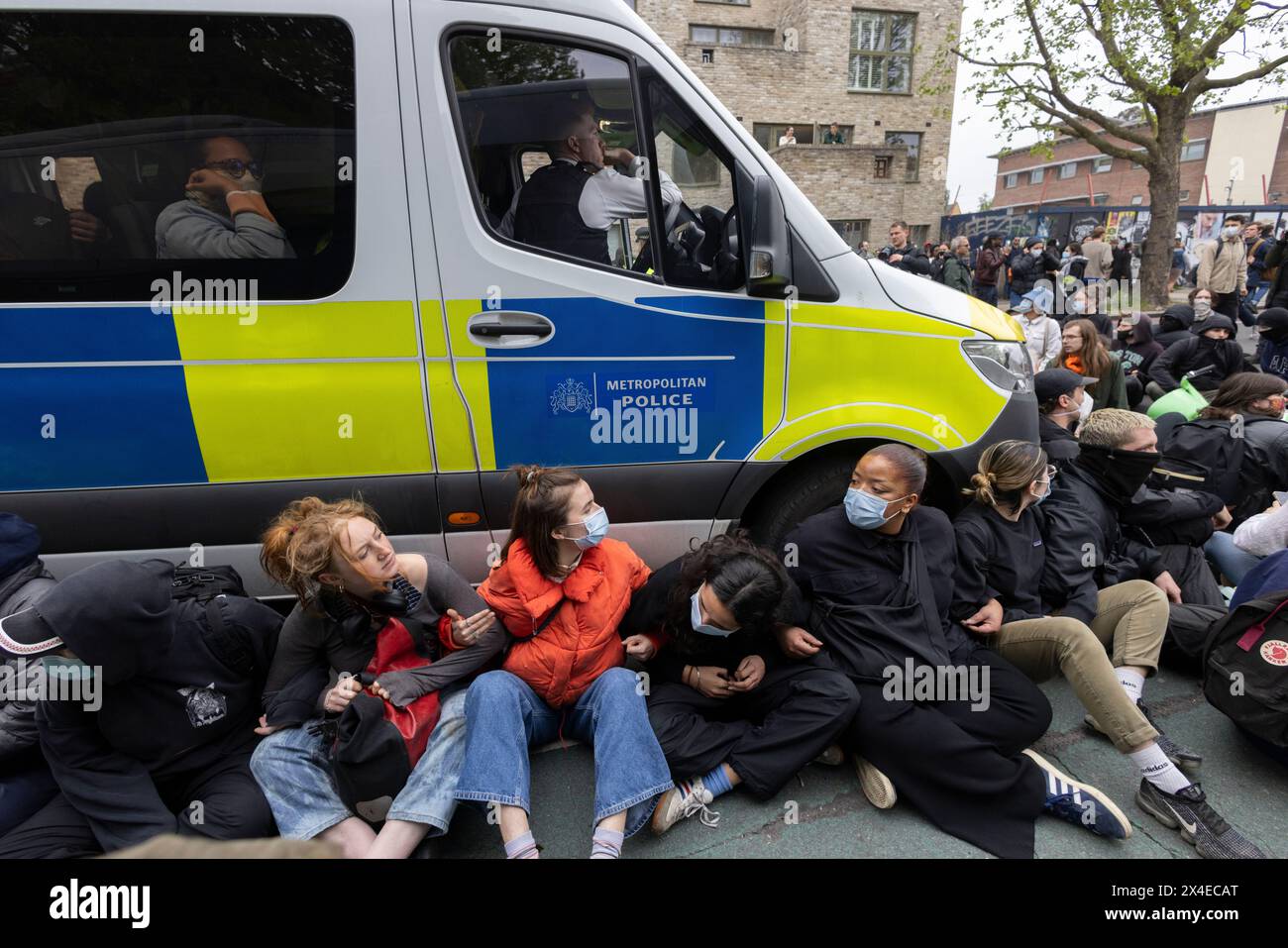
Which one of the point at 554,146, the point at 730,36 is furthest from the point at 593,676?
the point at 730,36

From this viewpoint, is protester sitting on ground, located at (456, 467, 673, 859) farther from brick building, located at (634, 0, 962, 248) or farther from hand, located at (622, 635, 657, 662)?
brick building, located at (634, 0, 962, 248)

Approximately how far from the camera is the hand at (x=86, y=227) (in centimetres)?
231

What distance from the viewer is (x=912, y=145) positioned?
78.3 ft

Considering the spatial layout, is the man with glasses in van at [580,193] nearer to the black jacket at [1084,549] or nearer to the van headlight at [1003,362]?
the van headlight at [1003,362]

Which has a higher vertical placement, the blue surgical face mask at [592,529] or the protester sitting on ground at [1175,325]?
the protester sitting on ground at [1175,325]

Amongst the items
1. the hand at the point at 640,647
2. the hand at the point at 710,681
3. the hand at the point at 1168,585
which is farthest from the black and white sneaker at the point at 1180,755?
the hand at the point at 640,647

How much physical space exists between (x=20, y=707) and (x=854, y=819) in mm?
2540

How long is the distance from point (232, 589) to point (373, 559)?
1.87 feet

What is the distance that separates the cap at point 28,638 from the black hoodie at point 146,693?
5.7 inches

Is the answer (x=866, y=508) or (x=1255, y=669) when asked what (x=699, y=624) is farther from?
(x=1255, y=669)

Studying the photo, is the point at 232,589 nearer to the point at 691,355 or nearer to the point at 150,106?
the point at 150,106

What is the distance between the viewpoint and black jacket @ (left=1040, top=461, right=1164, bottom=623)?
281 cm

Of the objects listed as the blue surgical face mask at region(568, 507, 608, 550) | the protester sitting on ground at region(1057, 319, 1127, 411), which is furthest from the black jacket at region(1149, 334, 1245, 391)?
the blue surgical face mask at region(568, 507, 608, 550)

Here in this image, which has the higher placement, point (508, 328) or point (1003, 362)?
point (508, 328)
